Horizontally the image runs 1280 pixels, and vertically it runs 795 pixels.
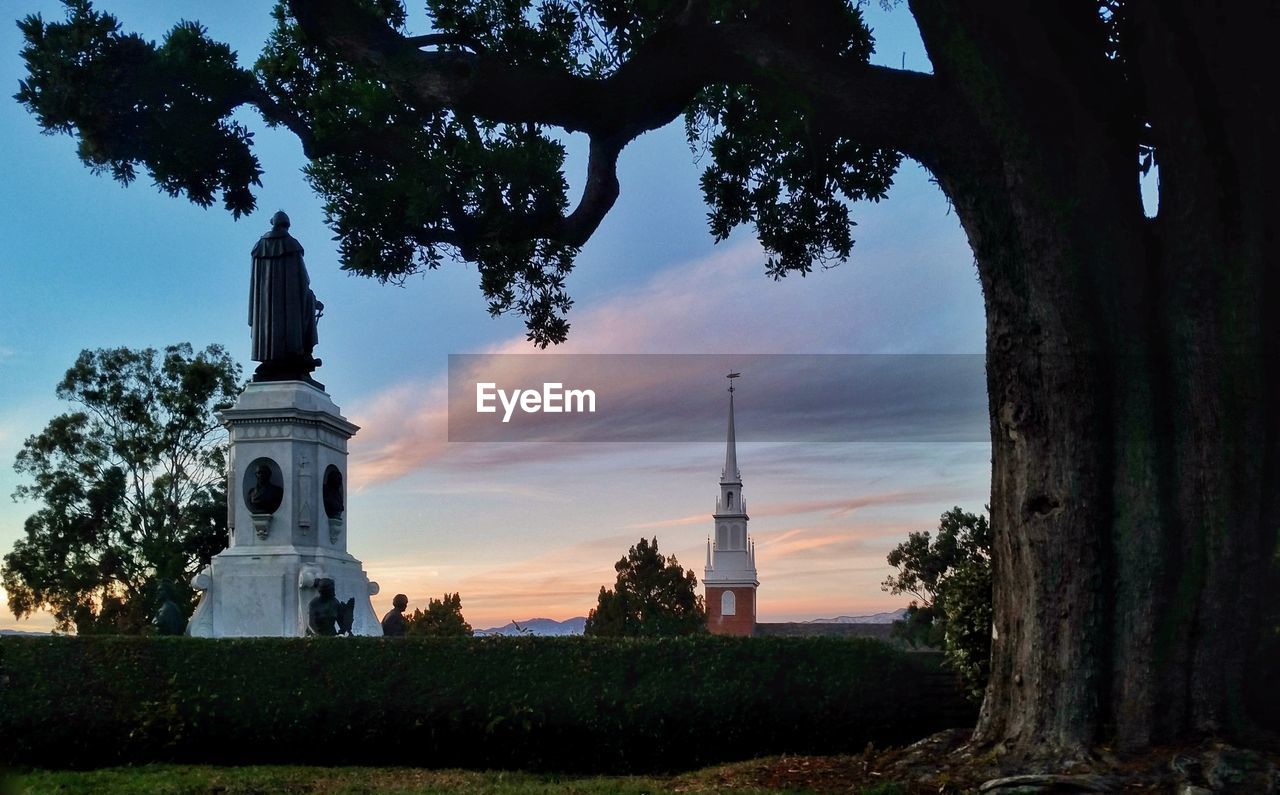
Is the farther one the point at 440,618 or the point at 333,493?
the point at 440,618

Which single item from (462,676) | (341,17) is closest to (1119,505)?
(462,676)

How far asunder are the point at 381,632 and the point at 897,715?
30.4 ft

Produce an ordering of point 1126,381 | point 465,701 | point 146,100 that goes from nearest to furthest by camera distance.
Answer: point 1126,381 < point 465,701 < point 146,100

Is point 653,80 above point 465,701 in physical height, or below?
above

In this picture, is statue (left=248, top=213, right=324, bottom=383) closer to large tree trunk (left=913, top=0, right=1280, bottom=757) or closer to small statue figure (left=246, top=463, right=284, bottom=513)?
small statue figure (left=246, top=463, right=284, bottom=513)

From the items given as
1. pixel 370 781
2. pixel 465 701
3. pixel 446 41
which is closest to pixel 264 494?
pixel 465 701

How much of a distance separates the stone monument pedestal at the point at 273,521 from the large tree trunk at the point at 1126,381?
1034 centimetres

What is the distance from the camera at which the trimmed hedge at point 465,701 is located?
10.9m

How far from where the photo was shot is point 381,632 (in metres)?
17.6

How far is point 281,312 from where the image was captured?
17688 mm

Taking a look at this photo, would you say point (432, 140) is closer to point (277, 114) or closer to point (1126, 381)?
point (277, 114)

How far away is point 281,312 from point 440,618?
16977 millimetres

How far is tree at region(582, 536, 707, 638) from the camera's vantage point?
36719mm

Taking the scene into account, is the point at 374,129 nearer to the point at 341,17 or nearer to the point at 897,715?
the point at 341,17
